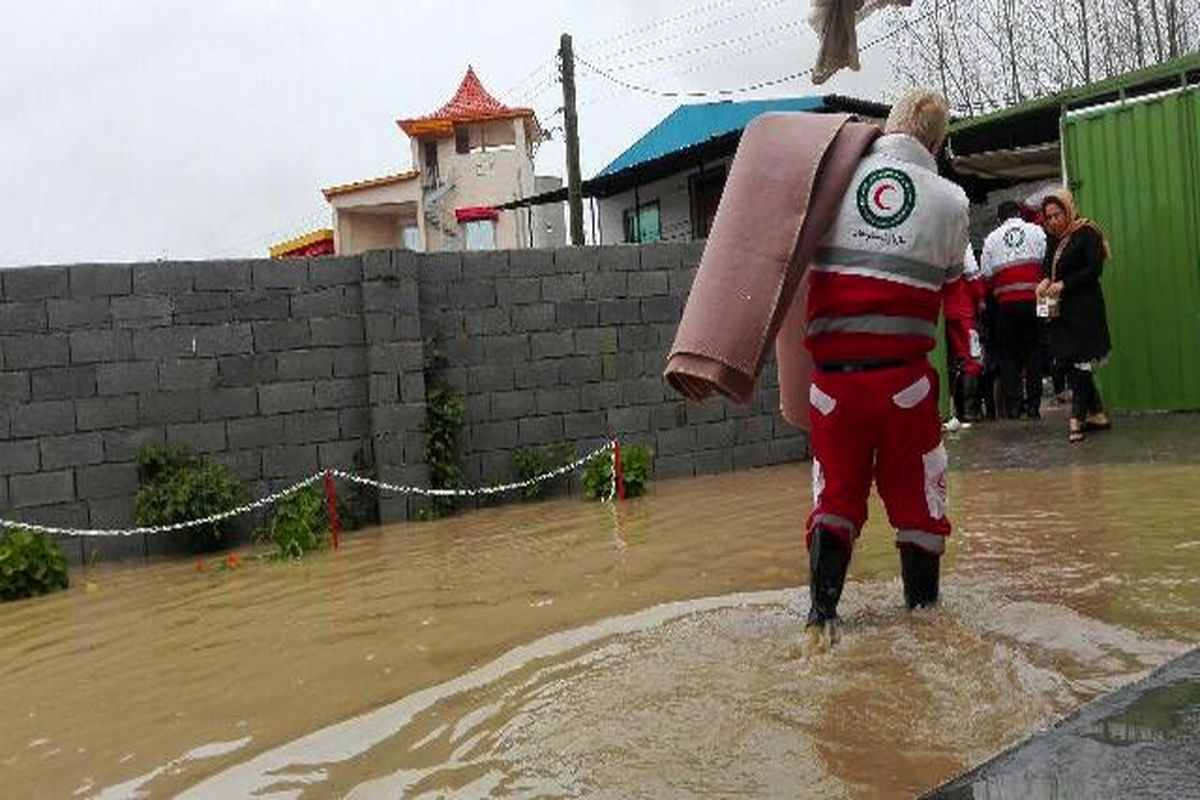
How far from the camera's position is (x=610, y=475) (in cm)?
827

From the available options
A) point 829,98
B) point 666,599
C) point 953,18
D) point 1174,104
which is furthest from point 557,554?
point 953,18

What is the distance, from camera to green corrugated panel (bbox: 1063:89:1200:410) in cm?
845

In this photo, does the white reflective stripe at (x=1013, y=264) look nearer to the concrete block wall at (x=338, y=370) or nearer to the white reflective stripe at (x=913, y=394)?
the concrete block wall at (x=338, y=370)

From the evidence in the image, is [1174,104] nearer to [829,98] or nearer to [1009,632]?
[1009,632]

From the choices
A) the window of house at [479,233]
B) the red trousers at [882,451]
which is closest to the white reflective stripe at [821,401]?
the red trousers at [882,451]

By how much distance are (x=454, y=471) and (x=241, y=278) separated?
6.31ft

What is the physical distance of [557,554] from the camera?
232 inches

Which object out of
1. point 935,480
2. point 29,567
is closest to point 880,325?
point 935,480

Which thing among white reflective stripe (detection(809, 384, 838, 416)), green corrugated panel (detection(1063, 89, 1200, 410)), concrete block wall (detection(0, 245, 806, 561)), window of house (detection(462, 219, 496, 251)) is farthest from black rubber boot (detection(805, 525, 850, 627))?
window of house (detection(462, 219, 496, 251))

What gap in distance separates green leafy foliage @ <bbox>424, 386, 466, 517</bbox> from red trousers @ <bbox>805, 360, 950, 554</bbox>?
488 cm

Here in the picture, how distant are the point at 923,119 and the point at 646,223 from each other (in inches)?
868

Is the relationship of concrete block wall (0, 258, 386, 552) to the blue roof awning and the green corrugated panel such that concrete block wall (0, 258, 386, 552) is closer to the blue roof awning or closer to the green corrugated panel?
the green corrugated panel

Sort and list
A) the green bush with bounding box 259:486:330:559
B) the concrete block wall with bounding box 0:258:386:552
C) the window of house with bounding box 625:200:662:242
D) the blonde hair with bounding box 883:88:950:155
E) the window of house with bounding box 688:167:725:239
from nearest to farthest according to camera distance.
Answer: the blonde hair with bounding box 883:88:950:155, the green bush with bounding box 259:486:330:559, the concrete block wall with bounding box 0:258:386:552, the window of house with bounding box 688:167:725:239, the window of house with bounding box 625:200:662:242

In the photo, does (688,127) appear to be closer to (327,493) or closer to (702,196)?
(702,196)
